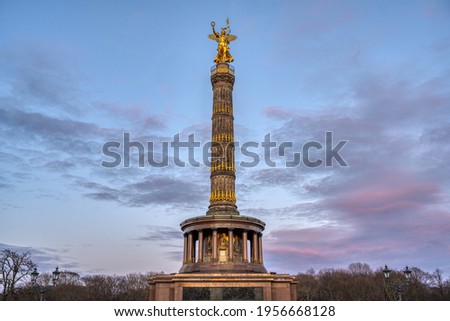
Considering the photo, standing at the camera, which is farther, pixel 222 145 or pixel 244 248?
pixel 222 145

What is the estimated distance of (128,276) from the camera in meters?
80.4

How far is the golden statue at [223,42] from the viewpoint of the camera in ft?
129

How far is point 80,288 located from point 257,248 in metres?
46.7

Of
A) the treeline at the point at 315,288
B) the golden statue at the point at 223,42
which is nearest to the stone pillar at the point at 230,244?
the golden statue at the point at 223,42

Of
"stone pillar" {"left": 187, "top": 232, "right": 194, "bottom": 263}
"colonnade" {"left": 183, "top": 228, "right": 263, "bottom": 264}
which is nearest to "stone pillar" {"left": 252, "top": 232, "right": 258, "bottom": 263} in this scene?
"colonnade" {"left": 183, "top": 228, "right": 263, "bottom": 264}

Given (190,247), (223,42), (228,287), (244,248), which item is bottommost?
(228,287)

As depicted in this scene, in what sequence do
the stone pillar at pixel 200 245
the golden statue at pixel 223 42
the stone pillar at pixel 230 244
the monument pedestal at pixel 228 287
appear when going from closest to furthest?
1. the monument pedestal at pixel 228 287
2. the stone pillar at pixel 230 244
3. the stone pillar at pixel 200 245
4. the golden statue at pixel 223 42

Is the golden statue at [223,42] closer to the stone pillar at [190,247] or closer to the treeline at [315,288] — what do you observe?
the stone pillar at [190,247]

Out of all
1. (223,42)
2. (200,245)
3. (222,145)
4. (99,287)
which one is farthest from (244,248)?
(99,287)

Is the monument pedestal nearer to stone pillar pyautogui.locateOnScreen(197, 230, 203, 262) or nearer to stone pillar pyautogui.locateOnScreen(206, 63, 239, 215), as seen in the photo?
stone pillar pyautogui.locateOnScreen(197, 230, 203, 262)

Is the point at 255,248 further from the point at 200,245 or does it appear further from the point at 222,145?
the point at 222,145

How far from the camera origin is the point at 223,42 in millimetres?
40000

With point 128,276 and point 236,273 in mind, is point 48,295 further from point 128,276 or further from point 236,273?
point 236,273

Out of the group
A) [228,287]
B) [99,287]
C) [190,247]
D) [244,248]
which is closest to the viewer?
[228,287]
